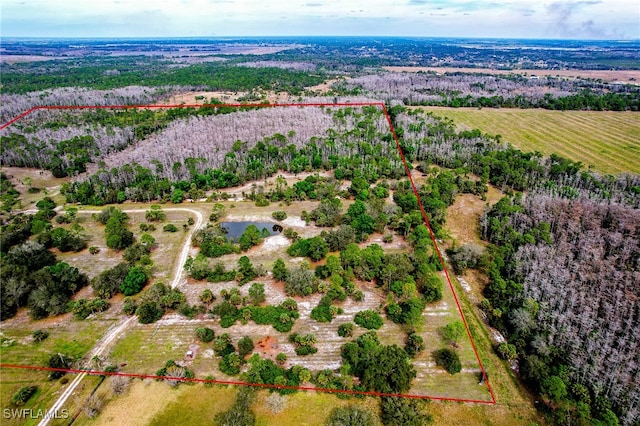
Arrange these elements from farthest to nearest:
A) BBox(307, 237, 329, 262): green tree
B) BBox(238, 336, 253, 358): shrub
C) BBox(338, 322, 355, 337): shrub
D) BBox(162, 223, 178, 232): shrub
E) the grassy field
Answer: the grassy field
BBox(162, 223, 178, 232): shrub
BBox(307, 237, 329, 262): green tree
BBox(338, 322, 355, 337): shrub
BBox(238, 336, 253, 358): shrub

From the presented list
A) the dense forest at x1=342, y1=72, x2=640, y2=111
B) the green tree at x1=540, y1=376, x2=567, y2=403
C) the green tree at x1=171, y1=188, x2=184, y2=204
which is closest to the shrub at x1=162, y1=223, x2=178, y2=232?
the green tree at x1=171, y1=188, x2=184, y2=204

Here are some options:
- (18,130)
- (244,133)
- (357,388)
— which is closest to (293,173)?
(244,133)

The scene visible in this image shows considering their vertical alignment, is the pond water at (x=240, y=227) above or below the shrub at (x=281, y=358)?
above

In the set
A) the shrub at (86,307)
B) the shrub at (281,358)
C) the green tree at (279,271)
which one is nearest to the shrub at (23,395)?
the shrub at (86,307)

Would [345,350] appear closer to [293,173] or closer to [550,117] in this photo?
[293,173]

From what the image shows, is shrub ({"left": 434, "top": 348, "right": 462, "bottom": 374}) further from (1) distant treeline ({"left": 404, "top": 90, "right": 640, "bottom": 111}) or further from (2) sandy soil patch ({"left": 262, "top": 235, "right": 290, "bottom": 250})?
(1) distant treeline ({"left": 404, "top": 90, "right": 640, "bottom": 111})

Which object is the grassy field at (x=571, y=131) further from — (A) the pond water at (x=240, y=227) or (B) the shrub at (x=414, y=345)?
(A) the pond water at (x=240, y=227)
